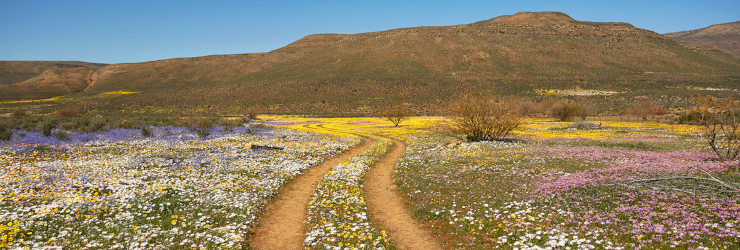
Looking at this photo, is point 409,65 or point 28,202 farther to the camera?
point 409,65

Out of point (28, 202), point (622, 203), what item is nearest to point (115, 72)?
point (28, 202)

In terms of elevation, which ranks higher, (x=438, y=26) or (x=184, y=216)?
(x=438, y=26)

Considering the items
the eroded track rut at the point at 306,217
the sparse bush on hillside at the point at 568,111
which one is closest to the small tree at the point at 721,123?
the eroded track rut at the point at 306,217

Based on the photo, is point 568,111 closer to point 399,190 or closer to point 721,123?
point 721,123

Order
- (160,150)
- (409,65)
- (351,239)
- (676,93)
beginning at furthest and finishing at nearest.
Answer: (409,65) < (676,93) < (160,150) < (351,239)

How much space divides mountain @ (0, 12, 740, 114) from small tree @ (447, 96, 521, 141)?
59.6 m

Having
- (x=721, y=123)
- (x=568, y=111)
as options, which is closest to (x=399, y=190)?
(x=721, y=123)

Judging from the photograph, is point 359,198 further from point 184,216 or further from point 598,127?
point 598,127

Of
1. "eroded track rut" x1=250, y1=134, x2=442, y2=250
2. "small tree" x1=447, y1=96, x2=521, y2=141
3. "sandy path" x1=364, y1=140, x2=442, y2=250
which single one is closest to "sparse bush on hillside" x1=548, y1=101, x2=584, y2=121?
"small tree" x1=447, y1=96, x2=521, y2=141

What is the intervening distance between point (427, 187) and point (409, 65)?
385 feet

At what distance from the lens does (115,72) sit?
536ft

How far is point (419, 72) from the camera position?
12031cm

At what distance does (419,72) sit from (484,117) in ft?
312

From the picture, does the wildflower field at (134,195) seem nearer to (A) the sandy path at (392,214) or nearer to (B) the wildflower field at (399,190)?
(B) the wildflower field at (399,190)
